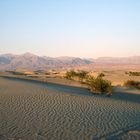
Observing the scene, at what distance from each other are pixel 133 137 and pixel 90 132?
1.46 metres

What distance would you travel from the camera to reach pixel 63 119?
38.3ft

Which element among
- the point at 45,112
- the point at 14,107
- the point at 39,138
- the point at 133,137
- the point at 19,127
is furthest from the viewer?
the point at 14,107

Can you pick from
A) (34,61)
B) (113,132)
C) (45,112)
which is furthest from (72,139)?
(34,61)

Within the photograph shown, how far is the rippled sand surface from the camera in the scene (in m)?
9.49

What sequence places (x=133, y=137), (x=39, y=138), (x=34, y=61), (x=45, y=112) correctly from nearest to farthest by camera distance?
(x=39, y=138) → (x=133, y=137) → (x=45, y=112) → (x=34, y=61)

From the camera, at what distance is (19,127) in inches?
400

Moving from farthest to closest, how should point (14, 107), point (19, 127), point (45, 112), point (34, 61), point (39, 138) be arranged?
point (34, 61) → point (14, 107) → point (45, 112) → point (19, 127) → point (39, 138)

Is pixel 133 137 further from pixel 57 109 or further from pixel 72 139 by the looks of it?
pixel 57 109

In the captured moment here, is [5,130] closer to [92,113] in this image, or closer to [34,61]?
[92,113]

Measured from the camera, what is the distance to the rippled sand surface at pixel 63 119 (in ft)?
31.1

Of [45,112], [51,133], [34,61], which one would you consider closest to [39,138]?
[51,133]

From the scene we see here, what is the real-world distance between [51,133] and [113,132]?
220 centimetres

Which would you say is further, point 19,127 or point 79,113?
point 79,113

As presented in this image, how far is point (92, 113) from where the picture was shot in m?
13.2
